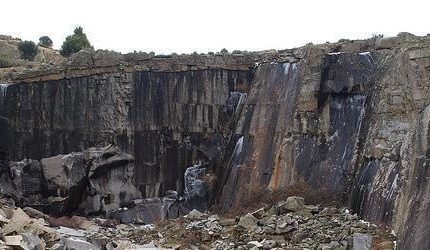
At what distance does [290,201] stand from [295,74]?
658 centimetres

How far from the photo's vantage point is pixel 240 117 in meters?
26.3

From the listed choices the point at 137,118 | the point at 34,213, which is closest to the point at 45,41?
the point at 137,118

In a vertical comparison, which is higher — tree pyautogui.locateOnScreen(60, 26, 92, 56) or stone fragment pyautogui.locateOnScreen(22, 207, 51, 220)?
tree pyautogui.locateOnScreen(60, 26, 92, 56)

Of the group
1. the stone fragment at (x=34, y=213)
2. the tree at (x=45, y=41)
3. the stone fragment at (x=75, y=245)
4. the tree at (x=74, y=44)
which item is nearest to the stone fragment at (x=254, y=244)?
the stone fragment at (x=75, y=245)

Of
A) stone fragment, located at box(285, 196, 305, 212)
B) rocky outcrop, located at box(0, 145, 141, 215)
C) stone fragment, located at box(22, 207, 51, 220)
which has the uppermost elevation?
stone fragment, located at box(285, 196, 305, 212)

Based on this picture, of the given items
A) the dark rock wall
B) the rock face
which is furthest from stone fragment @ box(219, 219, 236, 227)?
the dark rock wall

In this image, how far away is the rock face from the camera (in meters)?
18.6

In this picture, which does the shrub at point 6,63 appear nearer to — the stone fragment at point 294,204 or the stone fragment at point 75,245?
the stone fragment at point 75,245

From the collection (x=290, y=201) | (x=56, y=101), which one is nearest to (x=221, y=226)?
(x=290, y=201)

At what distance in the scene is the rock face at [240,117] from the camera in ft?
61.1

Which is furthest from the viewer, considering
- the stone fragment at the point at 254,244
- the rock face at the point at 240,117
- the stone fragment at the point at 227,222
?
the stone fragment at the point at 227,222

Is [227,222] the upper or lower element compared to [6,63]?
lower

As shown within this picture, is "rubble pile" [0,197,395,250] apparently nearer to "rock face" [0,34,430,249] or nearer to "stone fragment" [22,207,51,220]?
"rock face" [0,34,430,249]

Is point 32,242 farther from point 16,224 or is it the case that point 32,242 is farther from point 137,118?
point 137,118
